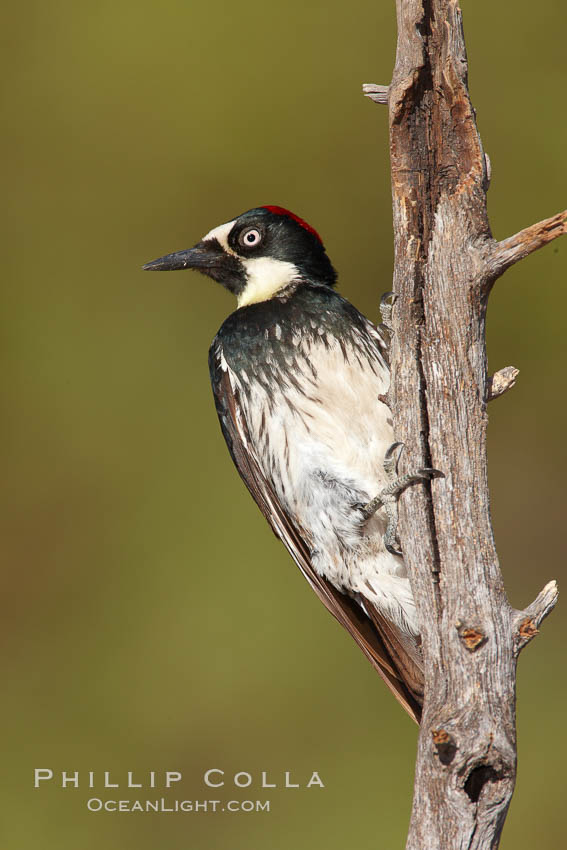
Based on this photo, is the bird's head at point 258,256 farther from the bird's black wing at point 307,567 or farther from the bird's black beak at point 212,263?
the bird's black wing at point 307,567

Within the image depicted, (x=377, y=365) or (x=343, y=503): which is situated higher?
(x=377, y=365)

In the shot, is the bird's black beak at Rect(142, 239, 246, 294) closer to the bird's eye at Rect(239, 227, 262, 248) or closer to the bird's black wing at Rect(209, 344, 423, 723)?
the bird's eye at Rect(239, 227, 262, 248)

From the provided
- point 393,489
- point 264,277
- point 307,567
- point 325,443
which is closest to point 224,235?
point 264,277

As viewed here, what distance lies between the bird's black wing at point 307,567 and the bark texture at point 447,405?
2.89 feet

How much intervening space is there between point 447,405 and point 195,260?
Answer: 1586mm

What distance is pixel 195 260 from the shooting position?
11.0 ft

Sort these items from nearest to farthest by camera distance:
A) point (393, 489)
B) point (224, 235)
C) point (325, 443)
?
point (393, 489) → point (325, 443) → point (224, 235)

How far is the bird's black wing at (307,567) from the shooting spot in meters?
2.86

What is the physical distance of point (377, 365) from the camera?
2910 mm

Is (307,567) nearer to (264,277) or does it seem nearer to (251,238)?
(264,277)

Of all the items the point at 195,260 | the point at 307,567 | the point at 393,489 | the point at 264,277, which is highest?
the point at 195,260

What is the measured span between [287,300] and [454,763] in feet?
5.40

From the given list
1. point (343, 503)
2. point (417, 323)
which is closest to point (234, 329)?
point (343, 503)

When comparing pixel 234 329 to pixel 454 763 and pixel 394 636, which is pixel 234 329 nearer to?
pixel 394 636
